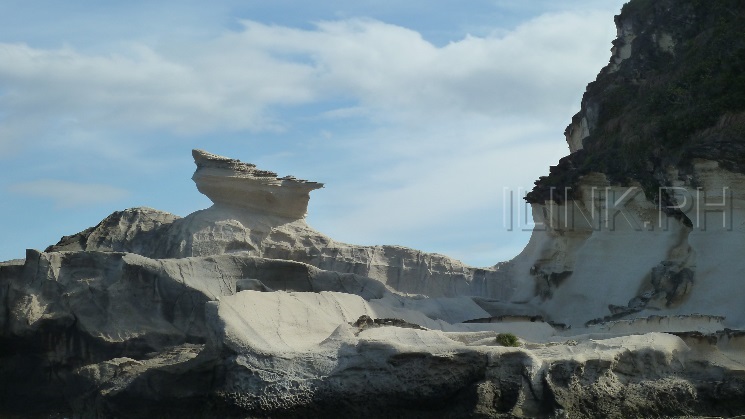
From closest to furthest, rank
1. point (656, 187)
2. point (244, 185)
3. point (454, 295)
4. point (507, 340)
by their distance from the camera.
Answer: point (507, 340) < point (656, 187) < point (244, 185) < point (454, 295)

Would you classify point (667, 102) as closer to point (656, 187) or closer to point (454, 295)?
point (656, 187)

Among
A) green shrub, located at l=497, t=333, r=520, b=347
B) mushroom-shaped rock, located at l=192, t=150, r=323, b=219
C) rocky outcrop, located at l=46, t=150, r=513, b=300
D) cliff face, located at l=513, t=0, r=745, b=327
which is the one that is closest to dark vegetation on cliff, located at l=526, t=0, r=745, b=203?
cliff face, located at l=513, t=0, r=745, b=327

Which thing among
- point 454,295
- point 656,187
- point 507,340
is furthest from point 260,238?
point 507,340

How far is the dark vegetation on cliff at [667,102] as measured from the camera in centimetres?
3306

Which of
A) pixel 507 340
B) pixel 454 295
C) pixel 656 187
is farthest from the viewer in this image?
pixel 454 295

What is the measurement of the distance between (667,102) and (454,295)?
906cm

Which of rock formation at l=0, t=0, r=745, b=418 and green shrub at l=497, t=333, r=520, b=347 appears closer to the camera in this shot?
rock formation at l=0, t=0, r=745, b=418

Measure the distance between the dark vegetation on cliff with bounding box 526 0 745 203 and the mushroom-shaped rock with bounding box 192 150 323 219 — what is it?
6.42 meters

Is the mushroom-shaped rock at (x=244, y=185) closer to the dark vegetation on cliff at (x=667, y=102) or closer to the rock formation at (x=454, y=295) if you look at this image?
the rock formation at (x=454, y=295)

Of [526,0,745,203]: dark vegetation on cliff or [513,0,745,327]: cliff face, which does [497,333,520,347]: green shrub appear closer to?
[513,0,745,327]: cliff face

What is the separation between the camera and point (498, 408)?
22875mm

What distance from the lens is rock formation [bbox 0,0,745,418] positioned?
23.4 m

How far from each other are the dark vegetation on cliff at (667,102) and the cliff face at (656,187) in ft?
0.12

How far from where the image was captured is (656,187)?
3409 cm
